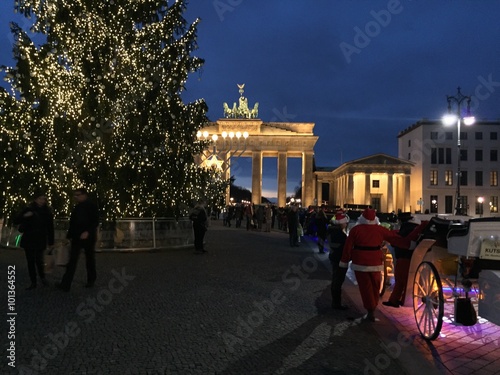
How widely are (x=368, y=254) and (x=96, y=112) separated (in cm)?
1174

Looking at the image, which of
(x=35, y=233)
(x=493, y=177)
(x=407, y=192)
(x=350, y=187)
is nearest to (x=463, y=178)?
(x=493, y=177)

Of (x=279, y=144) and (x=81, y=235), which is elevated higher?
(x=279, y=144)

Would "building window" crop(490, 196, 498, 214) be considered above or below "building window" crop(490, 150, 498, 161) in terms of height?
below

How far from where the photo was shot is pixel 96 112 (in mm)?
16344

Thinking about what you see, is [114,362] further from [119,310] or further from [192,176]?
[192,176]

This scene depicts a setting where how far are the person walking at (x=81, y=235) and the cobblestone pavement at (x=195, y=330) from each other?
31 centimetres

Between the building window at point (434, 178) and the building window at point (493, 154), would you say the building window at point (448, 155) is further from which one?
the building window at point (493, 154)

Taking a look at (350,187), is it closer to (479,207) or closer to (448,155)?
(448,155)

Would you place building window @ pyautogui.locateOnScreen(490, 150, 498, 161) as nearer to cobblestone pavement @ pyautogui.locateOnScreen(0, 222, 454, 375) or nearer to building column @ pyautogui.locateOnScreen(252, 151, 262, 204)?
building column @ pyautogui.locateOnScreen(252, 151, 262, 204)

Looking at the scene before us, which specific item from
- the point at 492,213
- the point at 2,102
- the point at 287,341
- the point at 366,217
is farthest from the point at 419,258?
the point at 492,213

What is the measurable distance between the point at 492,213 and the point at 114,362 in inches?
3692

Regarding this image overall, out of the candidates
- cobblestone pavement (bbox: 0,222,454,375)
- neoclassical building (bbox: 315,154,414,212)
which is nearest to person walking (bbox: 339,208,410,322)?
cobblestone pavement (bbox: 0,222,454,375)

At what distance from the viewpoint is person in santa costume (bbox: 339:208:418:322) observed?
24.6ft

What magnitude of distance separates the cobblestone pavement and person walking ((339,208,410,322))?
0.43 meters
